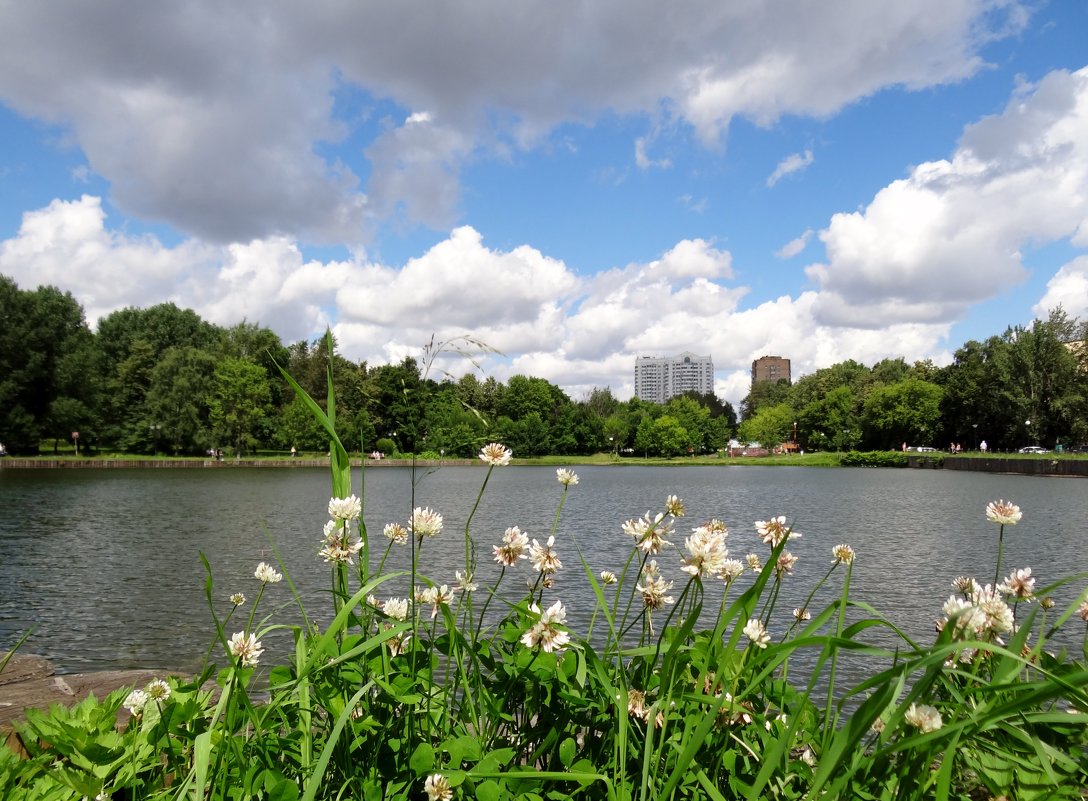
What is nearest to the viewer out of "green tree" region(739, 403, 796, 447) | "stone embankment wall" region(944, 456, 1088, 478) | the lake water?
the lake water

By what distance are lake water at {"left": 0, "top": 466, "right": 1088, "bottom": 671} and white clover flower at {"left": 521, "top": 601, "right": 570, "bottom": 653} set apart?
0.59 m

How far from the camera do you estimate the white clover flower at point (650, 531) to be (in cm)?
239

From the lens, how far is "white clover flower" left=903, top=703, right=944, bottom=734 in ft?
5.10

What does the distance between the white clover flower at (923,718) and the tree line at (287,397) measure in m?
34.6

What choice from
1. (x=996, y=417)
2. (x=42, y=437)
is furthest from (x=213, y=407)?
(x=996, y=417)

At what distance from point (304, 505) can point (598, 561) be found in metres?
18.6

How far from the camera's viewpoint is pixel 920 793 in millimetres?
1612

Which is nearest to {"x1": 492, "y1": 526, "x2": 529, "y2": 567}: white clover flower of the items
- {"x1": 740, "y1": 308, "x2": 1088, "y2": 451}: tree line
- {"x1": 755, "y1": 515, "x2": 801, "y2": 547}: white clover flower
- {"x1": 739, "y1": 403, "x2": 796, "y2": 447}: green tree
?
{"x1": 755, "y1": 515, "x2": 801, "y2": 547}: white clover flower

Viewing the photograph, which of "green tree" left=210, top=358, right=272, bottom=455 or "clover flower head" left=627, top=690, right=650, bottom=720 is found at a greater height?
"green tree" left=210, top=358, right=272, bottom=455

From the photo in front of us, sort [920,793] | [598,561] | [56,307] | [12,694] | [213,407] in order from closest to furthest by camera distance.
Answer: [920,793] → [12,694] → [598,561] → [56,307] → [213,407]

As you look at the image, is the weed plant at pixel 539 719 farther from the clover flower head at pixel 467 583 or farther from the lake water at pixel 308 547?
the lake water at pixel 308 547

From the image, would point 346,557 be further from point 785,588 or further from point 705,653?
point 785,588

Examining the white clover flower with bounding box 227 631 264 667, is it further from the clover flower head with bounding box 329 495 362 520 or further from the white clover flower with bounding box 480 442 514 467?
the white clover flower with bounding box 480 442 514 467

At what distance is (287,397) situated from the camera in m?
78.2
